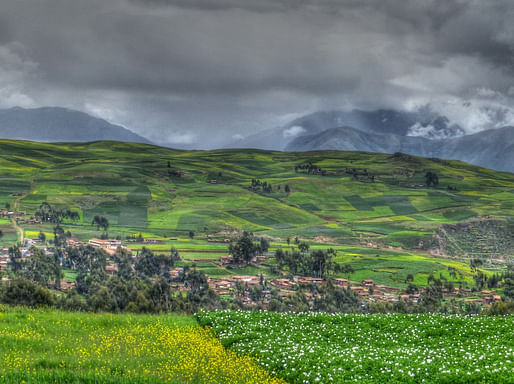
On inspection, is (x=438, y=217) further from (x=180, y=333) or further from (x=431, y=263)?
(x=180, y=333)

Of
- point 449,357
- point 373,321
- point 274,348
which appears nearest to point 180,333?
point 274,348

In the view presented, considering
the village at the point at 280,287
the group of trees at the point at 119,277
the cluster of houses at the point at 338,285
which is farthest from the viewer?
the cluster of houses at the point at 338,285

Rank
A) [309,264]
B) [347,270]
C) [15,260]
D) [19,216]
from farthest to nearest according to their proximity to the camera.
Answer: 1. [19,216]
2. [309,264]
3. [347,270]
4. [15,260]

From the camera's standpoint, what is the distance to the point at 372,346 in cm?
2173

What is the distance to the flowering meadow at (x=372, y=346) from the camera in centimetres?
1638

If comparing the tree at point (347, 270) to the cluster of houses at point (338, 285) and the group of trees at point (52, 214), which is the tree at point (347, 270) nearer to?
the cluster of houses at point (338, 285)

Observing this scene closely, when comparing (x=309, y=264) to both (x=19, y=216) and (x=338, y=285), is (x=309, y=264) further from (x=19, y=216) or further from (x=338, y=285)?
(x=19, y=216)

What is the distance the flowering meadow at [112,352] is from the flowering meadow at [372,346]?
1340 mm

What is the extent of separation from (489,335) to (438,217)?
596 feet

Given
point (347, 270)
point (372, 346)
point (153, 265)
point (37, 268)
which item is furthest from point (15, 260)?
point (372, 346)

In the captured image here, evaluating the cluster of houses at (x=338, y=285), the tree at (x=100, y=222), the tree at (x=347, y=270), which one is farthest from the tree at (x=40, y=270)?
the tree at (x=347, y=270)

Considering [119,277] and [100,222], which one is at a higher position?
[100,222]

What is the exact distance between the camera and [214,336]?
2452 centimetres

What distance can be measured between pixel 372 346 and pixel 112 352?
1266 cm
